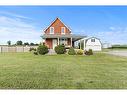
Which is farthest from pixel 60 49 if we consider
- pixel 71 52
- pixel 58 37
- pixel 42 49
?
pixel 58 37

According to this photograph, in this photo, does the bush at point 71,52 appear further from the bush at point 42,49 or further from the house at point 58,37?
the house at point 58,37

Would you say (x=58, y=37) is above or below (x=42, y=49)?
above

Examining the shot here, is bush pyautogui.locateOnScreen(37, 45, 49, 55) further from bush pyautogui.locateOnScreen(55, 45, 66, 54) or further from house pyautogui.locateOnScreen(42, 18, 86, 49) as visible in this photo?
house pyautogui.locateOnScreen(42, 18, 86, 49)

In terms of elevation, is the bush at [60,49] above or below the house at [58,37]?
below

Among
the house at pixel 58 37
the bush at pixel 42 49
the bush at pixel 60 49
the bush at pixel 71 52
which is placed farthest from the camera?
the house at pixel 58 37

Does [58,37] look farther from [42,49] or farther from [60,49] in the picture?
[42,49]

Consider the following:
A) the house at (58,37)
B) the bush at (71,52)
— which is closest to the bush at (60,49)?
the bush at (71,52)

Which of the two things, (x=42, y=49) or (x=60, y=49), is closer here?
(x=60, y=49)

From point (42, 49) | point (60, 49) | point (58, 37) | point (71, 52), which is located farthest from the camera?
point (58, 37)

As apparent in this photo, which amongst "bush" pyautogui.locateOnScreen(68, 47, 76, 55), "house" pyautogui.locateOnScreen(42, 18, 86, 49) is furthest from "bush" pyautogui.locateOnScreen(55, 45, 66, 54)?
"house" pyautogui.locateOnScreen(42, 18, 86, 49)

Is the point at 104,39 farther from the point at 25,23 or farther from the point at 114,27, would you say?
the point at 25,23

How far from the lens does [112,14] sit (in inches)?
429

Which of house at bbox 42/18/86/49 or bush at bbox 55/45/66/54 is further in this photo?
house at bbox 42/18/86/49
